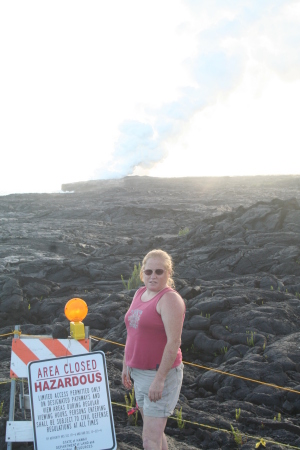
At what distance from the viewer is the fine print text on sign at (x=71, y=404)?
3773 mm

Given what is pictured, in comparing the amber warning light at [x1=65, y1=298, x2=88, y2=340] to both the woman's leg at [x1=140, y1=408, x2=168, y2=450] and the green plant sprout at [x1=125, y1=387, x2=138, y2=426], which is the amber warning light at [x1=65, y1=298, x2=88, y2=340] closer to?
the woman's leg at [x1=140, y1=408, x2=168, y2=450]

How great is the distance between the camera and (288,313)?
10.2 metres

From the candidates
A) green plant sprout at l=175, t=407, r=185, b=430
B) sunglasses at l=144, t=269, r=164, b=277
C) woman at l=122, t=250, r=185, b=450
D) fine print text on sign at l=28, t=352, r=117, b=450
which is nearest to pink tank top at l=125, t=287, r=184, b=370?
woman at l=122, t=250, r=185, b=450

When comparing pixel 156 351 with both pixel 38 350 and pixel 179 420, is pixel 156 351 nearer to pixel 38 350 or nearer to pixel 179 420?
pixel 38 350

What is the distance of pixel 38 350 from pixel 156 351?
115 centimetres

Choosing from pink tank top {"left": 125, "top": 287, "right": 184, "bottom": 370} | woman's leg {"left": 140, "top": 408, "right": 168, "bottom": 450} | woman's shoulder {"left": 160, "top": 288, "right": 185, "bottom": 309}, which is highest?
woman's shoulder {"left": 160, "top": 288, "right": 185, "bottom": 309}

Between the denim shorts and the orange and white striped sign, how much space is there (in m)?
0.61

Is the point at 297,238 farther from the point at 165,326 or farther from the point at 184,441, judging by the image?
the point at 165,326

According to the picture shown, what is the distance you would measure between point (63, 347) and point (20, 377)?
1.56 ft

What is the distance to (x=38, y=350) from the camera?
427 centimetres

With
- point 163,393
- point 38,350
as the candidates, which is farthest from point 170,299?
point 38,350

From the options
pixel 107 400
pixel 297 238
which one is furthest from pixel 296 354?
pixel 297 238

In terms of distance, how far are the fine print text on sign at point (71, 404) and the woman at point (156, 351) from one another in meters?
0.29

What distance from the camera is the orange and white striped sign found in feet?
13.9
